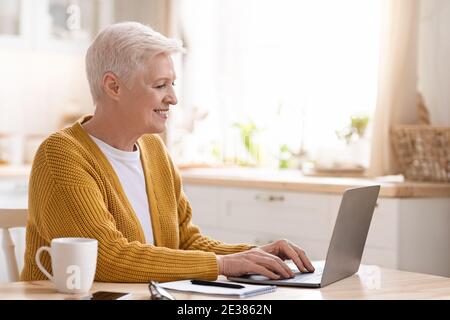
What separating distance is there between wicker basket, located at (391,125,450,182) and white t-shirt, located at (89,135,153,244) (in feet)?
5.76

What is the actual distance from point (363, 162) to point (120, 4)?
184 cm

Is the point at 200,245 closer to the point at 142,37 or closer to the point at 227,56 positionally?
the point at 142,37

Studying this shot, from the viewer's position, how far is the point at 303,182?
3.62 meters

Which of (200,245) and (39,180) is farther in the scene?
(200,245)

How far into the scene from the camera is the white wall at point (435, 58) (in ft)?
12.2

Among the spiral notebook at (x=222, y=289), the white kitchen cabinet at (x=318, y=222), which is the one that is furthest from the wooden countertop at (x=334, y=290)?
the white kitchen cabinet at (x=318, y=222)

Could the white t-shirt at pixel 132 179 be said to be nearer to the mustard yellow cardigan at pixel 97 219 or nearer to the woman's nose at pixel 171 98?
the mustard yellow cardigan at pixel 97 219

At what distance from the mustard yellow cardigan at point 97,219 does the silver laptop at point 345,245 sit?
14 centimetres

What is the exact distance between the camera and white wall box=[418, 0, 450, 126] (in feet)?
12.2

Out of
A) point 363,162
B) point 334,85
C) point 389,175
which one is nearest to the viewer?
point 389,175

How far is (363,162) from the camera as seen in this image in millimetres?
4227

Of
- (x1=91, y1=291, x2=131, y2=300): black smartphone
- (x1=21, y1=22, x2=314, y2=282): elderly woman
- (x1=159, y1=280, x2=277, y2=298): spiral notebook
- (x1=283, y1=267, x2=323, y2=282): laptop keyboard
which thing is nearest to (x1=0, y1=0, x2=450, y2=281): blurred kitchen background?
(x1=21, y1=22, x2=314, y2=282): elderly woman

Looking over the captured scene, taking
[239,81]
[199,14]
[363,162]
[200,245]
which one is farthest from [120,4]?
[200,245]

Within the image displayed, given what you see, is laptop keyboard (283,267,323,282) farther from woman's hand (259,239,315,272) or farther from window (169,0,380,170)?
window (169,0,380,170)
